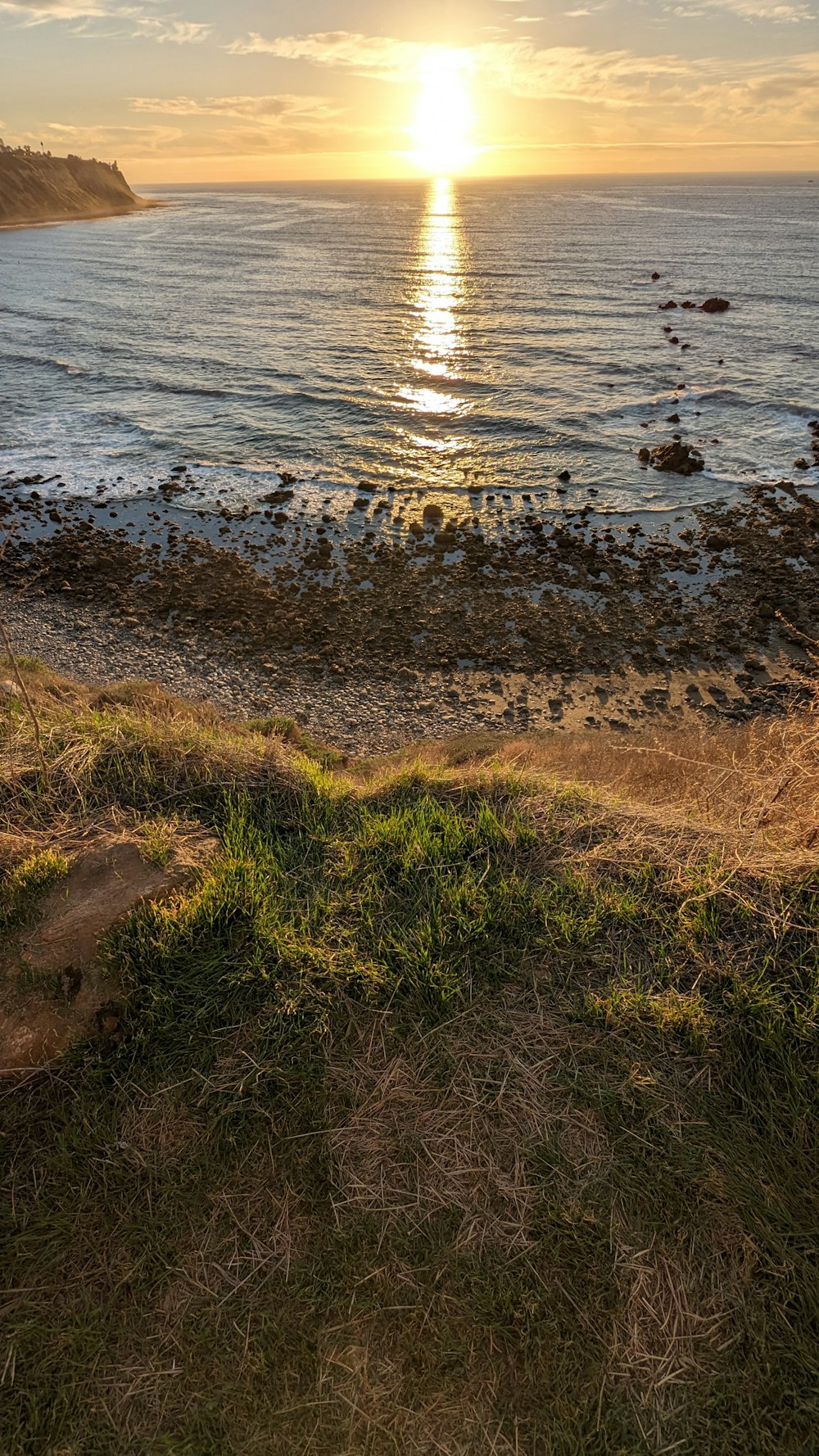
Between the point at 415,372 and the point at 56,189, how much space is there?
148477mm

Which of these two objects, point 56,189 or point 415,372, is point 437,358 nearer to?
point 415,372

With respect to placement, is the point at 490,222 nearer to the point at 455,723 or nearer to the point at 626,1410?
the point at 455,723

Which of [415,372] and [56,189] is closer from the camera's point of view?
[415,372]

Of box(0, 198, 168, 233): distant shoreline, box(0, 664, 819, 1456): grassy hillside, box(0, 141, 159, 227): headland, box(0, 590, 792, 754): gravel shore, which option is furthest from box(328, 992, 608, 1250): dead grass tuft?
box(0, 141, 159, 227): headland

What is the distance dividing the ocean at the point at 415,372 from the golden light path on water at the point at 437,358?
0.17 m

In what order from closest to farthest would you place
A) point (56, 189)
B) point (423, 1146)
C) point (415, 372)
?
point (423, 1146)
point (415, 372)
point (56, 189)

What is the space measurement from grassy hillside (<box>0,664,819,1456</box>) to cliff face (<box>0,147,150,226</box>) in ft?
511

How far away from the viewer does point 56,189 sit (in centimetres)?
13025

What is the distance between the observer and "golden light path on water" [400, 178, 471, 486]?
80.6ft

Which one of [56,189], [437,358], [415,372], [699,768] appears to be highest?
[56,189]

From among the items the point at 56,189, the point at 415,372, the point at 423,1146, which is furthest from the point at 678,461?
the point at 56,189

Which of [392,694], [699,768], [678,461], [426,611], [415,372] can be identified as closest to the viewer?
[699,768]

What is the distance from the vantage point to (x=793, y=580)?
16.0 metres

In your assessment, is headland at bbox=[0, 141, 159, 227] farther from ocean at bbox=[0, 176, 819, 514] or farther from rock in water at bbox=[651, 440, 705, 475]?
rock in water at bbox=[651, 440, 705, 475]
